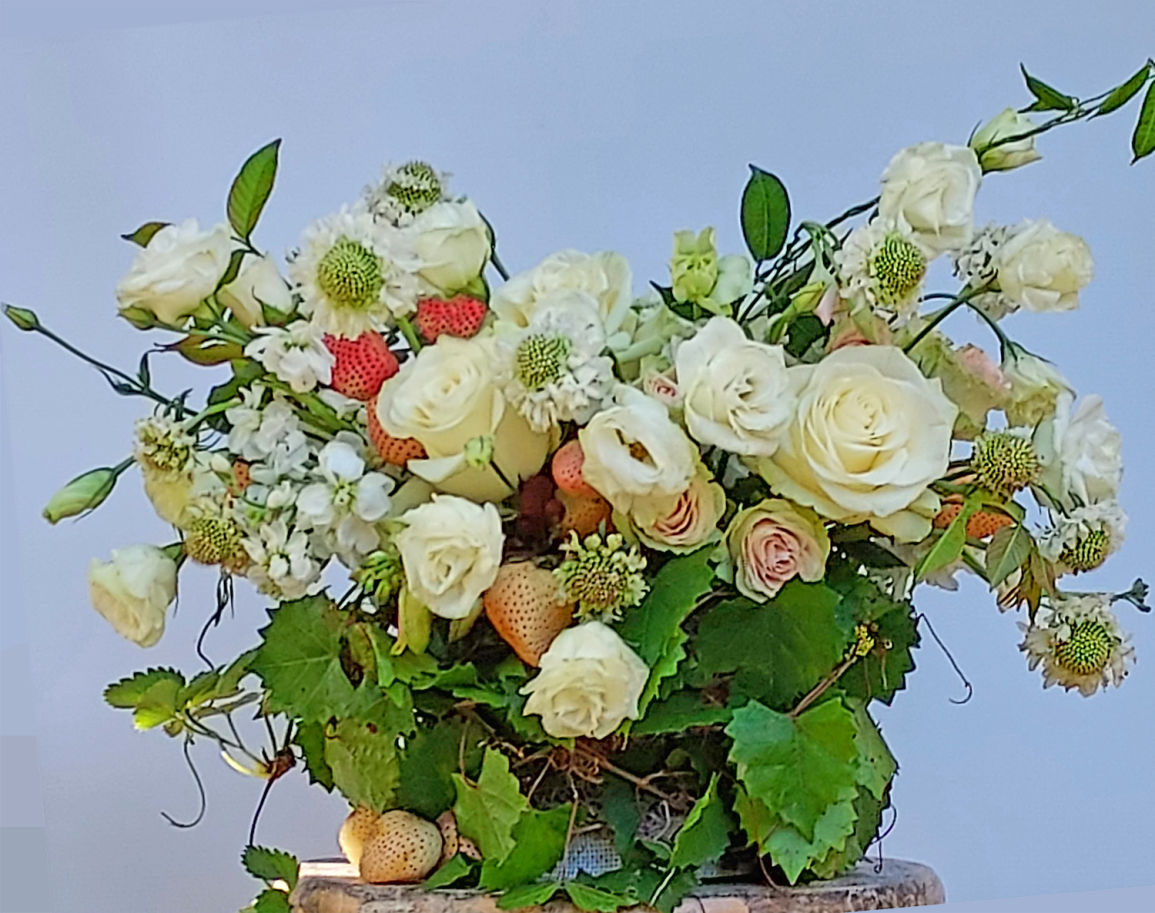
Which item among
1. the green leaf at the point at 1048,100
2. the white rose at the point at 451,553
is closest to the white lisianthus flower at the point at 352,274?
the white rose at the point at 451,553

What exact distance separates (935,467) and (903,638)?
A: 0.14 meters

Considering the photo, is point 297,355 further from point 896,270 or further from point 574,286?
point 896,270

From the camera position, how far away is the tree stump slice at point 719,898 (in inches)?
28.9

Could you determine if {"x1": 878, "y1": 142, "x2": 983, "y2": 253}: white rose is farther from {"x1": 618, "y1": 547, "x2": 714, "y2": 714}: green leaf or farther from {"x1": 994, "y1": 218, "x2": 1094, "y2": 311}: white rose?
{"x1": 618, "y1": 547, "x2": 714, "y2": 714}: green leaf

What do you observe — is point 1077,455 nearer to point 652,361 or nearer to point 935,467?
point 935,467

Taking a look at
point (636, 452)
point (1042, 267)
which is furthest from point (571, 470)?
point (1042, 267)

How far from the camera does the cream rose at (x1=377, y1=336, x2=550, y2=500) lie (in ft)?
2.50

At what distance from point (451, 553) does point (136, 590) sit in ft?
0.58

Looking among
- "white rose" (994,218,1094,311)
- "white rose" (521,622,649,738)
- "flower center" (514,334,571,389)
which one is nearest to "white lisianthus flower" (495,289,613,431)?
"flower center" (514,334,571,389)

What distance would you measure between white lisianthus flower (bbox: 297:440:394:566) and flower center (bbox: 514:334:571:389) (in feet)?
0.30

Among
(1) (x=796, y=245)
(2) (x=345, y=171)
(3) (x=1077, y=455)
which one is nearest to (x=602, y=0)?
(2) (x=345, y=171)

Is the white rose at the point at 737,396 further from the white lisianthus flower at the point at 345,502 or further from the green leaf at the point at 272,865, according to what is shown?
the green leaf at the point at 272,865

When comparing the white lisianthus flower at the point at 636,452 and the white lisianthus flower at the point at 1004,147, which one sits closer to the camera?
the white lisianthus flower at the point at 636,452

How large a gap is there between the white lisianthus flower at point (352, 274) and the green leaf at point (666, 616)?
184 mm
